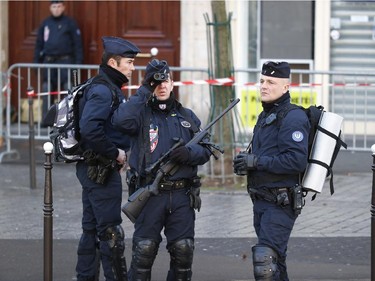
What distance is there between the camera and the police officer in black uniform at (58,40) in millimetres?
14570

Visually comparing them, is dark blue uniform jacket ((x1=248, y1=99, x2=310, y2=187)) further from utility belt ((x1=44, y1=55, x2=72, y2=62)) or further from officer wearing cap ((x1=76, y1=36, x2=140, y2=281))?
utility belt ((x1=44, y1=55, x2=72, y2=62))

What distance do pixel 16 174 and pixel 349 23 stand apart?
17.6 feet

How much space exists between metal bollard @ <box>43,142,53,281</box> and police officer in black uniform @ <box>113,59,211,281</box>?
601 mm

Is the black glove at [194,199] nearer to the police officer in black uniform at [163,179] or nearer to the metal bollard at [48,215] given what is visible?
the police officer in black uniform at [163,179]

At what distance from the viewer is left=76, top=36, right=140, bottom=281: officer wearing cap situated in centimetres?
722

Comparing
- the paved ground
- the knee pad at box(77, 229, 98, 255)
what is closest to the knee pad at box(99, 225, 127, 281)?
the knee pad at box(77, 229, 98, 255)

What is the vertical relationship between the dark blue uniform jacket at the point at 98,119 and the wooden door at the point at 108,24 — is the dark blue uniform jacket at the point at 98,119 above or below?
below

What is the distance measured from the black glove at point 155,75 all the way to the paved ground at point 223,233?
1921mm

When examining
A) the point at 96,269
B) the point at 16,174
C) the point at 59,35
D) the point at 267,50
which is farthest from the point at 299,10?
the point at 96,269

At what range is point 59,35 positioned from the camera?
47.9 feet

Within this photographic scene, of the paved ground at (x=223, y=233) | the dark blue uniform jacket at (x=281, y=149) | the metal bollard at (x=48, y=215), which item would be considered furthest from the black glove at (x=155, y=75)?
the paved ground at (x=223, y=233)

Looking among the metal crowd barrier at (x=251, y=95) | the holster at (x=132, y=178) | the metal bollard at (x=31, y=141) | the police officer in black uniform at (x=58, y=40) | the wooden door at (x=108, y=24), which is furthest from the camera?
the wooden door at (x=108, y=24)

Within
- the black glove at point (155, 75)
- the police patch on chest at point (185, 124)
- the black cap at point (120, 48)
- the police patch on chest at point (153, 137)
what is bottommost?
the police patch on chest at point (153, 137)

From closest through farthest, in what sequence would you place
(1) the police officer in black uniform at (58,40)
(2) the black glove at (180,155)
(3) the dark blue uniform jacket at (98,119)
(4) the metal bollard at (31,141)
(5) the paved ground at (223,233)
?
(2) the black glove at (180,155) < (3) the dark blue uniform jacket at (98,119) < (5) the paved ground at (223,233) < (4) the metal bollard at (31,141) < (1) the police officer in black uniform at (58,40)
